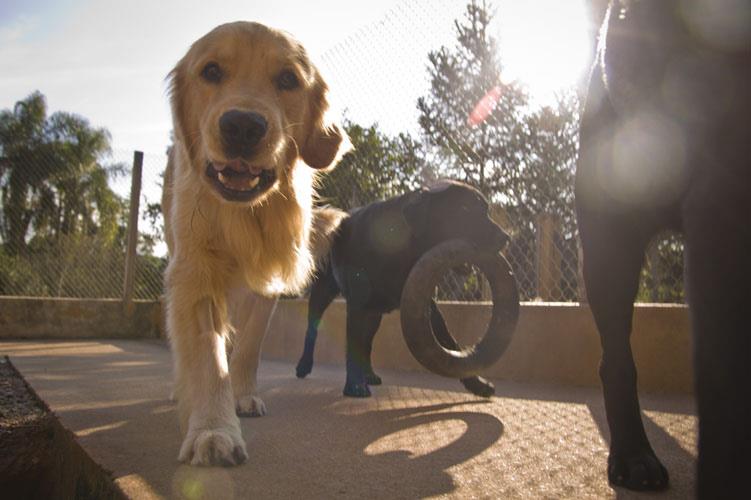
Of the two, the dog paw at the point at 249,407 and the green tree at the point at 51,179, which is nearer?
the dog paw at the point at 249,407

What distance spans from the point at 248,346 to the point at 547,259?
274 cm

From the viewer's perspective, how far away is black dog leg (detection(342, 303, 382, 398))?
12.2 feet

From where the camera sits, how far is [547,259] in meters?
5.09

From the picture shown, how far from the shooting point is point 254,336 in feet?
11.1

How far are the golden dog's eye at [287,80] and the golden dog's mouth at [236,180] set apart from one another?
1.51ft

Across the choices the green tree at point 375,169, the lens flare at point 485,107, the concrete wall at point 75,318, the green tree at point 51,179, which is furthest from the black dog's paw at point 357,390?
the green tree at point 51,179

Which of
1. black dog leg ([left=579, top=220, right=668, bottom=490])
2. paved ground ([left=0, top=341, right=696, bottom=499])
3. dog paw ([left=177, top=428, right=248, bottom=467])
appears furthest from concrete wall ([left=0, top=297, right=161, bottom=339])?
black dog leg ([left=579, top=220, right=668, bottom=490])

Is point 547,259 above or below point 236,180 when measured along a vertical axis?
below

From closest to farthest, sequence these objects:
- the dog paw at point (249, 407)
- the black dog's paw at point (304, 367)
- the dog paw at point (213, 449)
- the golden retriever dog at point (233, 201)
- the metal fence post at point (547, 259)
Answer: the dog paw at point (213, 449), the golden retriever dog at point (233, 201), the dog paw at point (249, 407), the black dog's paw at point (304, 367), the metal fence post at point (547, 259)

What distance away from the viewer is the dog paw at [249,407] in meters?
3.02

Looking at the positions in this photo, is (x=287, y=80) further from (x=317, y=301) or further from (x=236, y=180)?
(x=317, y=301)

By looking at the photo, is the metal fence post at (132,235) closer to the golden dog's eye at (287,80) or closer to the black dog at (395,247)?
the black dog at (395,247)

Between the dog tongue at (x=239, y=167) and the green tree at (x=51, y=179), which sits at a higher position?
the green tree at (x=51, y=179)

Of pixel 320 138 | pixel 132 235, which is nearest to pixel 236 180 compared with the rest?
pixel 320 138
